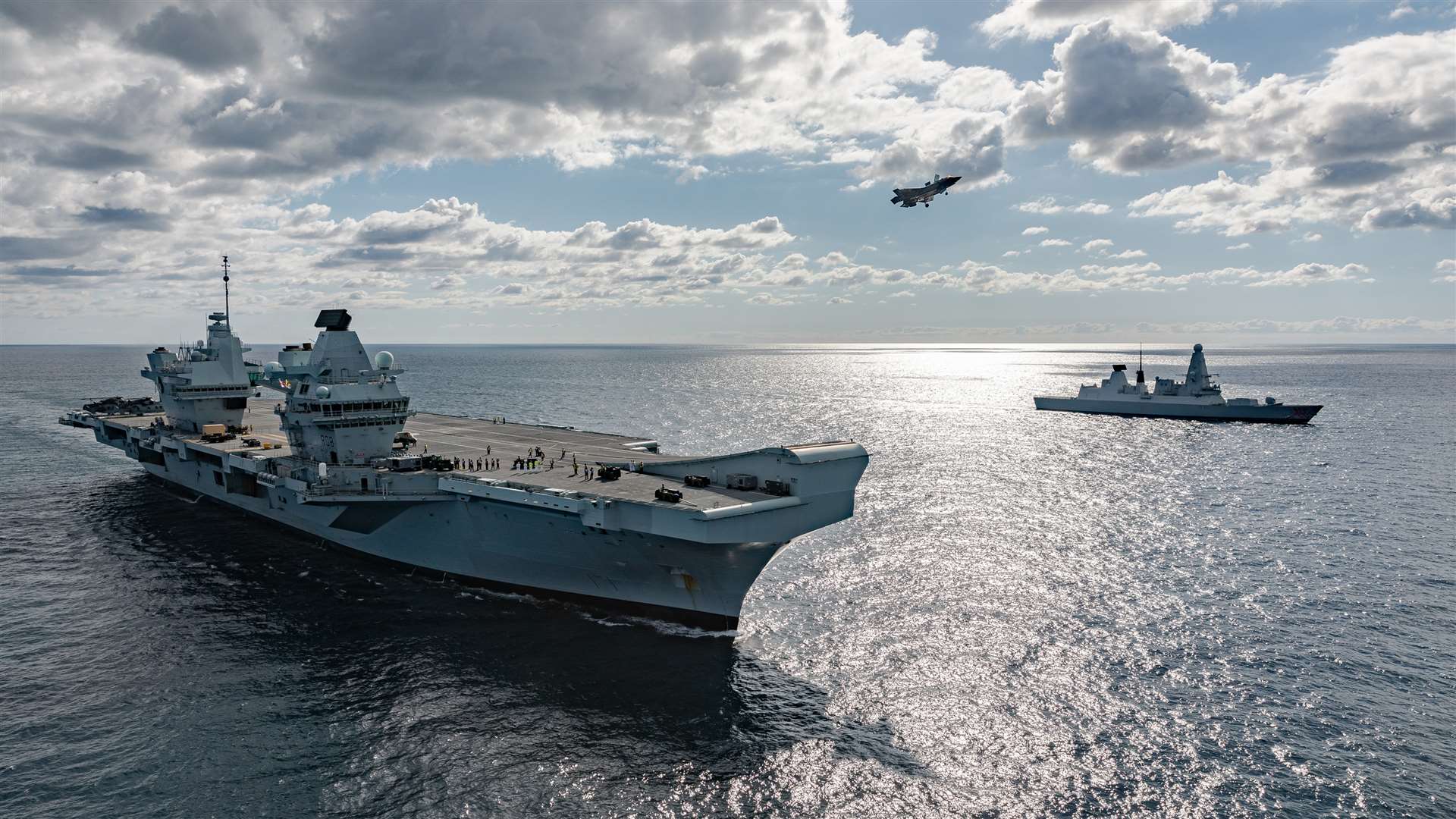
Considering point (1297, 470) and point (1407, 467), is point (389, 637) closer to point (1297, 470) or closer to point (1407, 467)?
point (1297, 470)

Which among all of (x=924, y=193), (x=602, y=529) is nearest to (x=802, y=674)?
A: (x=602, y=529)

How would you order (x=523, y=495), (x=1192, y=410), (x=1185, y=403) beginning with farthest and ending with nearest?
(x=1185, y=403) < (x=1192, y=410) < (x=523, y=495)

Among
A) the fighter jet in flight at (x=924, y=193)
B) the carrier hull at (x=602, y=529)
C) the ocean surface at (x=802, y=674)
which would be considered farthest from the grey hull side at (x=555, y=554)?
the fighter jet in flight at (x=924, y=193)

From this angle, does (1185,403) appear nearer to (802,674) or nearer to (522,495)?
(802,674)

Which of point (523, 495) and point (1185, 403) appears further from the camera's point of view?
point (1185, 403)

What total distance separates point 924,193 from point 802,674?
130 ft

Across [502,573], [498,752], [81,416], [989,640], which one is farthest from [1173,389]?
[81,416]

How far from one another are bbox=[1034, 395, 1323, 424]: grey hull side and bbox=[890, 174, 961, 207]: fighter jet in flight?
6101 cm

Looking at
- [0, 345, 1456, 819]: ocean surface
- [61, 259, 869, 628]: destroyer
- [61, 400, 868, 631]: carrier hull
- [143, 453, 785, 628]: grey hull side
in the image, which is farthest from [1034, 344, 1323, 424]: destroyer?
[143, 453, 785, 628]: grey hull side

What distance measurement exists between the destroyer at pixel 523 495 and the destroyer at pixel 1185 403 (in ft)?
262

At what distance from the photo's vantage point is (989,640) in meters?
27.1

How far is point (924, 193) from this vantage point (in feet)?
177

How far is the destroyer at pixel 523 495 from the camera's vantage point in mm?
26922

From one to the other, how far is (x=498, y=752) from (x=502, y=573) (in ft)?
41.9
